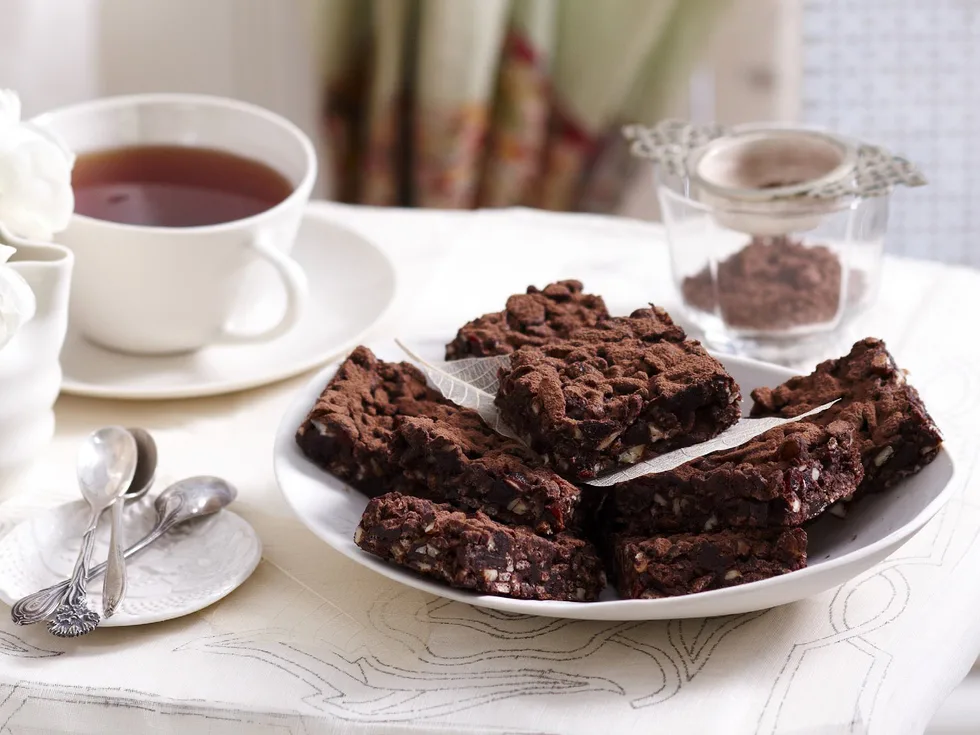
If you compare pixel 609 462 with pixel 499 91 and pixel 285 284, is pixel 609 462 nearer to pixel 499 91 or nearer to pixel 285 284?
pixel 285 284

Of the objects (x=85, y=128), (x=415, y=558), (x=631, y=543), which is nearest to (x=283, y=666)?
(x=415, y=558)

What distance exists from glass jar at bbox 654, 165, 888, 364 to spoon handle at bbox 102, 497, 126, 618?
1.86 feet

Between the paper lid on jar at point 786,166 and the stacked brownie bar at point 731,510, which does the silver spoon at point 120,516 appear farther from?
the paper lid on jar at point 786,166

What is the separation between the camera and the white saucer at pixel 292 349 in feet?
3.43

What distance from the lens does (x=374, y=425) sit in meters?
0.84

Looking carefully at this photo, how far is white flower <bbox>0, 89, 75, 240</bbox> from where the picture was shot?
85 cm

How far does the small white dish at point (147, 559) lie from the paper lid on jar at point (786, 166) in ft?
1.75

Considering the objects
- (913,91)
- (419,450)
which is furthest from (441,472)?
(913,91)

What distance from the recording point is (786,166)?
1136mm

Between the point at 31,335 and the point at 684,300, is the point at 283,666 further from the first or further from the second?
the point at 684,300

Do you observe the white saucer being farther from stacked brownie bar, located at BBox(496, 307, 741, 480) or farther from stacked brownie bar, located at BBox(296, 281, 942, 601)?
stacked brownie bar, located at BBox(496, 307, 741, 480)

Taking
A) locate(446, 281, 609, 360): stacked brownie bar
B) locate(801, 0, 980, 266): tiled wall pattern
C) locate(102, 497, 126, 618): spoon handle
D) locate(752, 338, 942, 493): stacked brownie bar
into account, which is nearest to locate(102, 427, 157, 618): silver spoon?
locate(102, 497, 126, 618): spoon handle

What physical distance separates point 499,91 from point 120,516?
4.51 feet

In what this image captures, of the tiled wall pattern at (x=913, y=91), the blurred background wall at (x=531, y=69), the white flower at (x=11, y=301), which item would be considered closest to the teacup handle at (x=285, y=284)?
the white flower at (x=11, y=301)
